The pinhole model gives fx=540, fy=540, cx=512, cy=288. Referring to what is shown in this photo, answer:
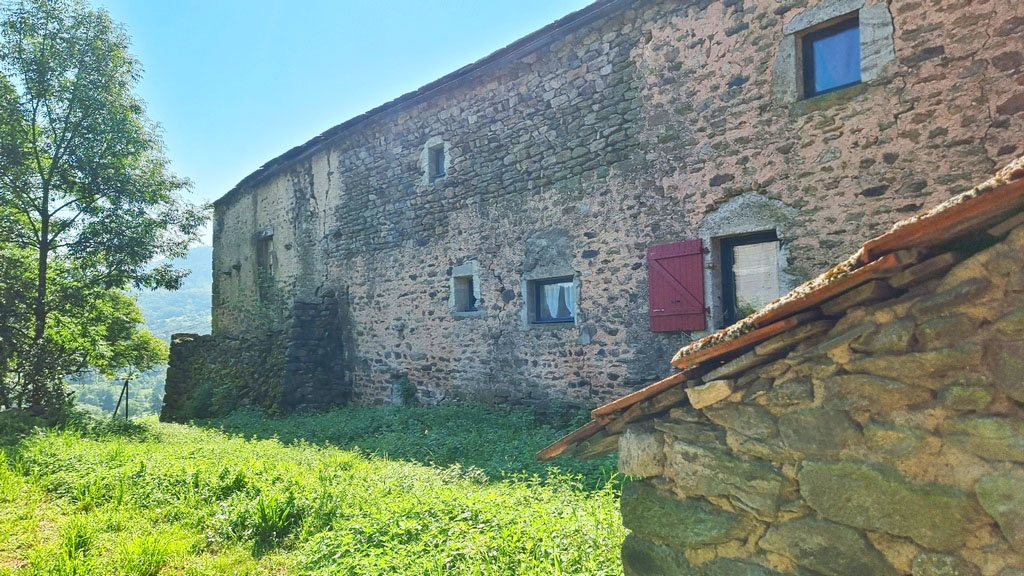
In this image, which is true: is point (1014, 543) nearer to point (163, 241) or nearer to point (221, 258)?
point (163, 241)

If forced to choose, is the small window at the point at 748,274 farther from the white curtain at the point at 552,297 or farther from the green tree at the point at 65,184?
the green tree at the point at 65,184

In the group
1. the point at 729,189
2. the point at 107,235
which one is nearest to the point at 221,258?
the point at 107,235

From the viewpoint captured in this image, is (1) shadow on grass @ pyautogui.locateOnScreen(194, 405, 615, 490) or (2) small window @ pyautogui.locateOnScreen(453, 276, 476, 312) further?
(2) small window @ pyautogui.locateOnScreen(453, 276, 476, 312)

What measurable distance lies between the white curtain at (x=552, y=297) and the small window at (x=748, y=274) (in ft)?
7.98

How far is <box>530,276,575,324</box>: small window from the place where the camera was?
7774 mm

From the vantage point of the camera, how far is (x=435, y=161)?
9719mm

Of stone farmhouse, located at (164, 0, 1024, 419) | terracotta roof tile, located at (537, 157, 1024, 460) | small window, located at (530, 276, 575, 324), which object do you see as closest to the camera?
terracotta roof tile, located at (537, 157, 1024, 460)

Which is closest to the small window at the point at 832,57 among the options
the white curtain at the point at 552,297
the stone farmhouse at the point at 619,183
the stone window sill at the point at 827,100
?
the stone farmhouse at the point at 619,183

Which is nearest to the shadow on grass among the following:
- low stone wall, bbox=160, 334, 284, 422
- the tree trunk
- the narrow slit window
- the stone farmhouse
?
the stone farmhouse

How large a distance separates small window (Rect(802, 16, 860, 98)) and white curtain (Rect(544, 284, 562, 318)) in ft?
12.8

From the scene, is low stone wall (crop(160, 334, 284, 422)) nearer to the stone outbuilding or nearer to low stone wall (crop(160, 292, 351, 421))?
low stone wall (crop(160, 292, 351, 421))

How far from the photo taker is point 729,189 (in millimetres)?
6172

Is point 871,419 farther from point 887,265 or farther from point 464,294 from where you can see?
point 464,294

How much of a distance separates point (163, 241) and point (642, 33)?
1044cm
